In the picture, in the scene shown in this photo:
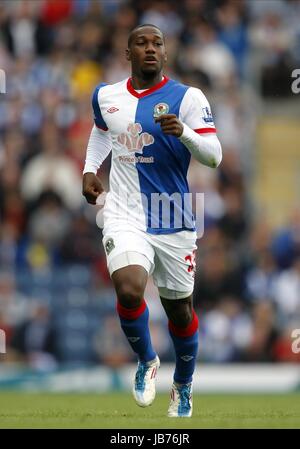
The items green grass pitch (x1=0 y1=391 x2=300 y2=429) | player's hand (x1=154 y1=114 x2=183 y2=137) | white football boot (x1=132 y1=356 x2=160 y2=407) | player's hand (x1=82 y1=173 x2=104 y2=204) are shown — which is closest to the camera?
green grass pitch (x1=0 y1=391 x2=300 y2=429)

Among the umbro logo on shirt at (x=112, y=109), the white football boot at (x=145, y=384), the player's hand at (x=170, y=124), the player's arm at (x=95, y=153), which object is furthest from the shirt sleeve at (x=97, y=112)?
the white football boot at (x=145, y=384)

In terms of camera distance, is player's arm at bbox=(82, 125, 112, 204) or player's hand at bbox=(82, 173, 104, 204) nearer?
player's hand at bbox=(82, 173, 104, 204)

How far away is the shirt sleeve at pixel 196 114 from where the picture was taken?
917cm

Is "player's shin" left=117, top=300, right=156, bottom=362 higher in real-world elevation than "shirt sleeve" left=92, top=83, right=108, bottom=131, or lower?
lower

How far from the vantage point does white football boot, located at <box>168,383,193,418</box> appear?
31.2ft

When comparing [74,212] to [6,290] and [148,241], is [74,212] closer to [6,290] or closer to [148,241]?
[6,290]

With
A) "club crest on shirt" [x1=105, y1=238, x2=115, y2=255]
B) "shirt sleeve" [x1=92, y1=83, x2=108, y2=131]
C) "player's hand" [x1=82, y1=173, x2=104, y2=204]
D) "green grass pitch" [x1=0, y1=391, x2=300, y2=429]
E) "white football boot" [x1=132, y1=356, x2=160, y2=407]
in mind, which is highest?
"shirt sleeve" [x1=92, y1=83, x2=108, y2=131]

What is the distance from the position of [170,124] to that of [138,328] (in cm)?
150

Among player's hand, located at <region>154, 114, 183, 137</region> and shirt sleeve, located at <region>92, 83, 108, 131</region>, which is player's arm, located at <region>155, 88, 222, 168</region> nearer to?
player's hand, located at <region>154, 114, 183, 137</region>

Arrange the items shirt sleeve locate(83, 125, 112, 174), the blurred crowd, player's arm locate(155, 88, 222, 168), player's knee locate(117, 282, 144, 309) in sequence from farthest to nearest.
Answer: the blurred crowd
shirt sleeve locate(83, 125, 112, 174)
player's arm locate(155, 88, 222, 168)
player's knee locate(117, 282, 144, 309)

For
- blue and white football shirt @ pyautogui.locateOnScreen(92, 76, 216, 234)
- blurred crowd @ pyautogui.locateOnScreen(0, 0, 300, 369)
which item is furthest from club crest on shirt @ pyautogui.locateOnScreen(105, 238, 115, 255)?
blurred crowd @ pyautogui.locateOnScreen(0, 0, 300, 369)

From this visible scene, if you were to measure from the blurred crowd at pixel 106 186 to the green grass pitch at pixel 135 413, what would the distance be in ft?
10.2

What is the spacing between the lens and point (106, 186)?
17000 mm

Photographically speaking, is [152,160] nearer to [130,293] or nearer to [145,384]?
[130,293]
